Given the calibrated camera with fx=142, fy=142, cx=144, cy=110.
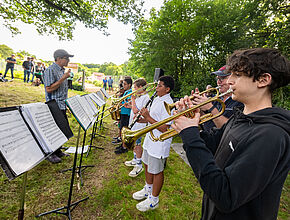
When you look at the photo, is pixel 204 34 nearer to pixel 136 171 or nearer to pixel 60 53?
pixel 60 53

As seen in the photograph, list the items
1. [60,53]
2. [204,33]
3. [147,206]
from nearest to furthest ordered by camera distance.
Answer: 1. [147,206]
2. [60,53]
3. [204,33]

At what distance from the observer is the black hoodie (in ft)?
2.48

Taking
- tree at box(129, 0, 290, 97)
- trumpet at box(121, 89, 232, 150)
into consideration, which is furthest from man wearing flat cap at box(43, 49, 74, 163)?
tree at box(129, 0, 290, 97)

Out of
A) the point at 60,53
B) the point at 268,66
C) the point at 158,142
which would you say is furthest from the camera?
the point at 60,53

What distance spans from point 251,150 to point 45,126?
195cm

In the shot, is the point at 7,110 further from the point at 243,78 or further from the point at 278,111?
the point at 278,111

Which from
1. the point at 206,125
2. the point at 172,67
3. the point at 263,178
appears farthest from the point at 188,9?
the point at 263,178

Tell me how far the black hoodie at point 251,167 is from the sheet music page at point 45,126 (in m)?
1.44

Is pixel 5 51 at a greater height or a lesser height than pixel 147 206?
greater

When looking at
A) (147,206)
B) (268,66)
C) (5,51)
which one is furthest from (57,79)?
(5,51)

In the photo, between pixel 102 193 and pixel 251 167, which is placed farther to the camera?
pixel 102 193

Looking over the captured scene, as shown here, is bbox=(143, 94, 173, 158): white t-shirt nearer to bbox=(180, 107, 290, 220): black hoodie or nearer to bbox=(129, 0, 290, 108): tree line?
bbox=(180, 107, 290, 220): black hoodie

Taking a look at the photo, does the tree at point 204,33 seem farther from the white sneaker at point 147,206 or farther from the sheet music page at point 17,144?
the sheet music page at point 17,144

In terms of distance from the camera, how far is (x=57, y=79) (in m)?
3.36
